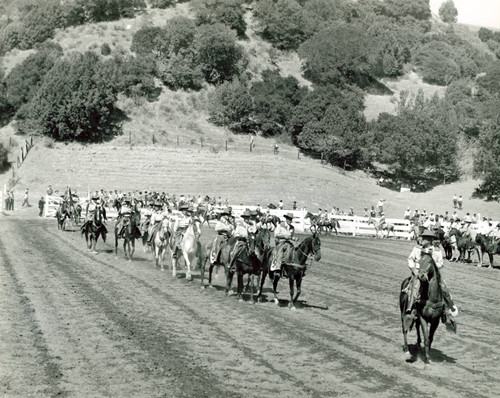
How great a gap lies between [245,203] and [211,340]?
51.8 meters

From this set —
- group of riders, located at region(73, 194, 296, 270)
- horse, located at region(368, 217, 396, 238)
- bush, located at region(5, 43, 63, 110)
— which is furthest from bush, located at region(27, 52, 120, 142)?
group of riders, located at region(73, 194, 296, 270)

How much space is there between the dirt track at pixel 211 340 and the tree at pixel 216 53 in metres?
81.2

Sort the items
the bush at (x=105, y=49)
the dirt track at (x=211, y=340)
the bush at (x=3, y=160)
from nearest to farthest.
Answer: the dirt track at (x=211, y=340) < the bush at (x=3, y=160) < the bush at (x=105, y=49)

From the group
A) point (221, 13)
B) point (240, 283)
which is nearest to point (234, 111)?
point (221, 13)

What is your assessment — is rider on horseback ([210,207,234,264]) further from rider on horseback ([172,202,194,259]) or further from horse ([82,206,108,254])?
horse ([82,206,108,254])

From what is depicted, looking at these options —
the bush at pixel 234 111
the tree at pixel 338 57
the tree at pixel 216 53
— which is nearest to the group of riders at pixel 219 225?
the bush at pixel 234 111

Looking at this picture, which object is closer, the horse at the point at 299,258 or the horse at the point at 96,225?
the horse at the point at 299,258

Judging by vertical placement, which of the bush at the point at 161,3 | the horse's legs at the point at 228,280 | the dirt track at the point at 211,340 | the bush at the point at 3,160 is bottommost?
the dirt track at the point at 211,340

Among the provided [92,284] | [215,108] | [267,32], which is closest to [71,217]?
[92,284]

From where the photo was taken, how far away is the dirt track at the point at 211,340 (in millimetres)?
11430

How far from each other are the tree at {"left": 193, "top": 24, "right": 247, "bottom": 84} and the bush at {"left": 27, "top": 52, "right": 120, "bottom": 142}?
814 inches

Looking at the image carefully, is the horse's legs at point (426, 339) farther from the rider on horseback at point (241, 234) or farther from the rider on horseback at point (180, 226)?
the rider on horseback at point (180, 226)

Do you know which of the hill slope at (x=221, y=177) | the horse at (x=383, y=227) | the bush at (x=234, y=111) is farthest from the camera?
the bush at (x=234, y=111)

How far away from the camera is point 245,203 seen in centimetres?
6631
